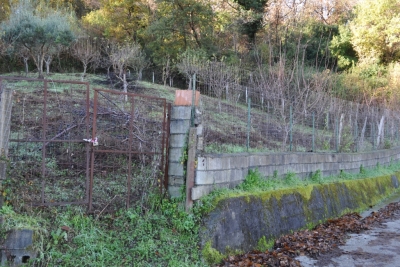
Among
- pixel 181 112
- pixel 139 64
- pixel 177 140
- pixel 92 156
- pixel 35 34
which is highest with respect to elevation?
pixel 35 34

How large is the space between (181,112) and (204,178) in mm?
1154


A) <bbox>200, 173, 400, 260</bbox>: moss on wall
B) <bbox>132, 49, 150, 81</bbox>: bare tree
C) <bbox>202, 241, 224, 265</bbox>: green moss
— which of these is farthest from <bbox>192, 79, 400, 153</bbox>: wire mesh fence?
<bbox>132, 49, 150, 81</bbox>: bare tree

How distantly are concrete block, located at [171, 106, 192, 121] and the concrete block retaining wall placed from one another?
0.71 metres

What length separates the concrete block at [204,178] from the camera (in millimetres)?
6695

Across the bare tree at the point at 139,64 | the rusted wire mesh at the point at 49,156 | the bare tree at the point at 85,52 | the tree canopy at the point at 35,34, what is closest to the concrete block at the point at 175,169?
the rusted wire mesh at the point at 49,156

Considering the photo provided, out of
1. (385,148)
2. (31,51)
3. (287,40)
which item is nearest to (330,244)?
(385,148)

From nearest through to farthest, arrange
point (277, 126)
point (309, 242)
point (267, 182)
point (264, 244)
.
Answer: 1. point (264, 244)
2. point (309, 242)
3. point (267, 182)
4. point (277, 126)

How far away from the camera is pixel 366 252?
766cm

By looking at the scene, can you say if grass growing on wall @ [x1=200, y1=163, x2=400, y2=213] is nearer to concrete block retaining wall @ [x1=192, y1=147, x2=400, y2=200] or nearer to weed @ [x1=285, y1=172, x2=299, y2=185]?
weed @ [x1=285, y1=172, x2=299, y2=185]

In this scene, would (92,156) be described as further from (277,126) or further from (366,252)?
(277,126)

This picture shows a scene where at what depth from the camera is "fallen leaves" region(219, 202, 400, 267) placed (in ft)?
21.4

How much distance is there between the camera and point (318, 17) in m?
31.9

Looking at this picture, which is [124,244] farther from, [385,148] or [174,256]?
[385,148]

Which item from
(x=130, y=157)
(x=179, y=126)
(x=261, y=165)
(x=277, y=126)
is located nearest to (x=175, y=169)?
(x=179, y=126)
